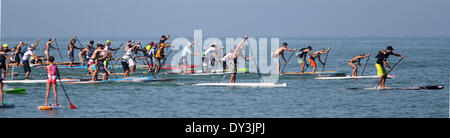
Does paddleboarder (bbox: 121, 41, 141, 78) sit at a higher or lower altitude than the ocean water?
higher

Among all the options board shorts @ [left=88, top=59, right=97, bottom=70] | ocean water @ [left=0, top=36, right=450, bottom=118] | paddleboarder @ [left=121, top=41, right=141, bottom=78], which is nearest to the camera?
ocean water @ [left=0, top=36, right=450, bottom=118]

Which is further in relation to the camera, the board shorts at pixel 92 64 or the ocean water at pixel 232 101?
the board shorts at pixel 92 64

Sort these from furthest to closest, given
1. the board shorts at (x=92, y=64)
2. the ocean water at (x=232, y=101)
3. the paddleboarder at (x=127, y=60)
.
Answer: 1. the paddleboarder at (x=127, y=60)
2. the board shorts at (x=92, y=64)
3. the ocean water at (x=232, y=101)

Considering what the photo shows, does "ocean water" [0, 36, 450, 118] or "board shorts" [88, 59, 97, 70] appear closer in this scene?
"ocean water" [0, 36, 450, 118]

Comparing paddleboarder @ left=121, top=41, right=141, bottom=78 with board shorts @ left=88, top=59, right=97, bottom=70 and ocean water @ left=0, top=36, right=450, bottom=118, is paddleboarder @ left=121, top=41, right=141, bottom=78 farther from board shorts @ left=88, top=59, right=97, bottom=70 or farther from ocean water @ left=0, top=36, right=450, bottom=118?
board shorts @ left=88, top=59, right=97, bottom=70

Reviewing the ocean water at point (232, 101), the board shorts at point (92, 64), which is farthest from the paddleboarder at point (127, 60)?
the board shorts at point (92, 64)

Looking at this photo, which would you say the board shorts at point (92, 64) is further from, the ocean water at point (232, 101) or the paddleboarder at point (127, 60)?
the paddleboarder at point (127, 60)

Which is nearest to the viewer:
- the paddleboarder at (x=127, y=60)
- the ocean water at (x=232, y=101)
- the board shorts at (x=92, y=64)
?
the ocean water at (x=232, y=101)

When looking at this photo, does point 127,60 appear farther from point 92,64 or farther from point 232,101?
point 232,101

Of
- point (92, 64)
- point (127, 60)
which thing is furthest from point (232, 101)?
point (127, 60)

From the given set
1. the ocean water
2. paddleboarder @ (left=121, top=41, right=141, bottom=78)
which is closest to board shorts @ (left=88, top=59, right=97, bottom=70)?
the ocean water

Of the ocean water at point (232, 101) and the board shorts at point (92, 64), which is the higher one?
the board shorts at point (92, 64)
